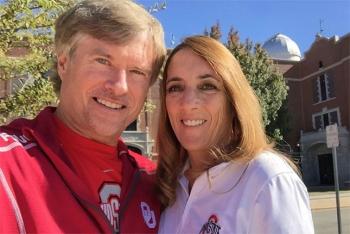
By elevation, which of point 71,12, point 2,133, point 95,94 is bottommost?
point 2,133

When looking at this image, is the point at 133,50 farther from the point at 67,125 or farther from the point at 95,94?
the point at 67,125

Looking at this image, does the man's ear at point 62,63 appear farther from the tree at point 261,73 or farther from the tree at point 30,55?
the tree at point 261,73

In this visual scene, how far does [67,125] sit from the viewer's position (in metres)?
2.45

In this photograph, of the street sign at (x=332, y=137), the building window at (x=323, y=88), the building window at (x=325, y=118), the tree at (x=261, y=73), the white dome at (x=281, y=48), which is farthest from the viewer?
the white dome at (x=281, y=48)

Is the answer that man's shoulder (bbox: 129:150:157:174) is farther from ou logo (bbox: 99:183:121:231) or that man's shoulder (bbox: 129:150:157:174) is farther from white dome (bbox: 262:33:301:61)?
white dome (bbox: 262:33:301:61)

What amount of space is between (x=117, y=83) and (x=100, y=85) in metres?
0.09

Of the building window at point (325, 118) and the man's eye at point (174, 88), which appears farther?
the building window at point (325, 118)

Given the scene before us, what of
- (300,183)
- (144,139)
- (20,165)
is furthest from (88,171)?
(144,139)

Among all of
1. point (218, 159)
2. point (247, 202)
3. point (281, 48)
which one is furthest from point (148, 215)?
point (281, 48)

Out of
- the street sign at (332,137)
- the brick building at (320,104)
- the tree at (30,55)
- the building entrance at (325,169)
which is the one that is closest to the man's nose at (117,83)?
the tree at (30,55)

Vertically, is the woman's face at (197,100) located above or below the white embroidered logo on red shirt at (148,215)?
above

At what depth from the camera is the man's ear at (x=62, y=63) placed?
253 cm

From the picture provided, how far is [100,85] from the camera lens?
7.88 ft

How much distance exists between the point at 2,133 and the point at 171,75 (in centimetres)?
112
